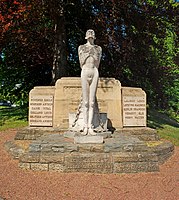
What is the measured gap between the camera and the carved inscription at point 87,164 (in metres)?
7.25

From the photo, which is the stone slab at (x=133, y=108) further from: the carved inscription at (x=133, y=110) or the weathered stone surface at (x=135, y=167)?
the weathered stone surface at (x=135, y=167)

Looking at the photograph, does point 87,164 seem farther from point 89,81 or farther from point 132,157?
point 89,81

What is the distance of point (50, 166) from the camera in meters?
7.36

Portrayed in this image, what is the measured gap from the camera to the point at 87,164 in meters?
7.28

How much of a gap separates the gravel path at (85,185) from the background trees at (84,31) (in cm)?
847

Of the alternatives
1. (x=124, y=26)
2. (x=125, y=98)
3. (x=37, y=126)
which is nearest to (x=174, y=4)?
(x=124, y=26)

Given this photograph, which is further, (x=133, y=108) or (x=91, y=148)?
(x=133, y=108)

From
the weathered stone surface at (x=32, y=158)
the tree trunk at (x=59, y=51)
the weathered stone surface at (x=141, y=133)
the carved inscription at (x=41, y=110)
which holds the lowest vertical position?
the weathered stone surface at (x=32, y=158)

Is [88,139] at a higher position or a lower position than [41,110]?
lower

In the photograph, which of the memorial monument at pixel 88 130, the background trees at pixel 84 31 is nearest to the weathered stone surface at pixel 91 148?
the memorial monument at pixel 88 130

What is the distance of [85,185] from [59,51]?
1086 cm

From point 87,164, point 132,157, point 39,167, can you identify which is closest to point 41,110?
point 39,167

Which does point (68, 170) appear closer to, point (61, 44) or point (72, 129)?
point (72, 129)

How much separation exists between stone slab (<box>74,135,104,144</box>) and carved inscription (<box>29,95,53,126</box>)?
3.27 meters
